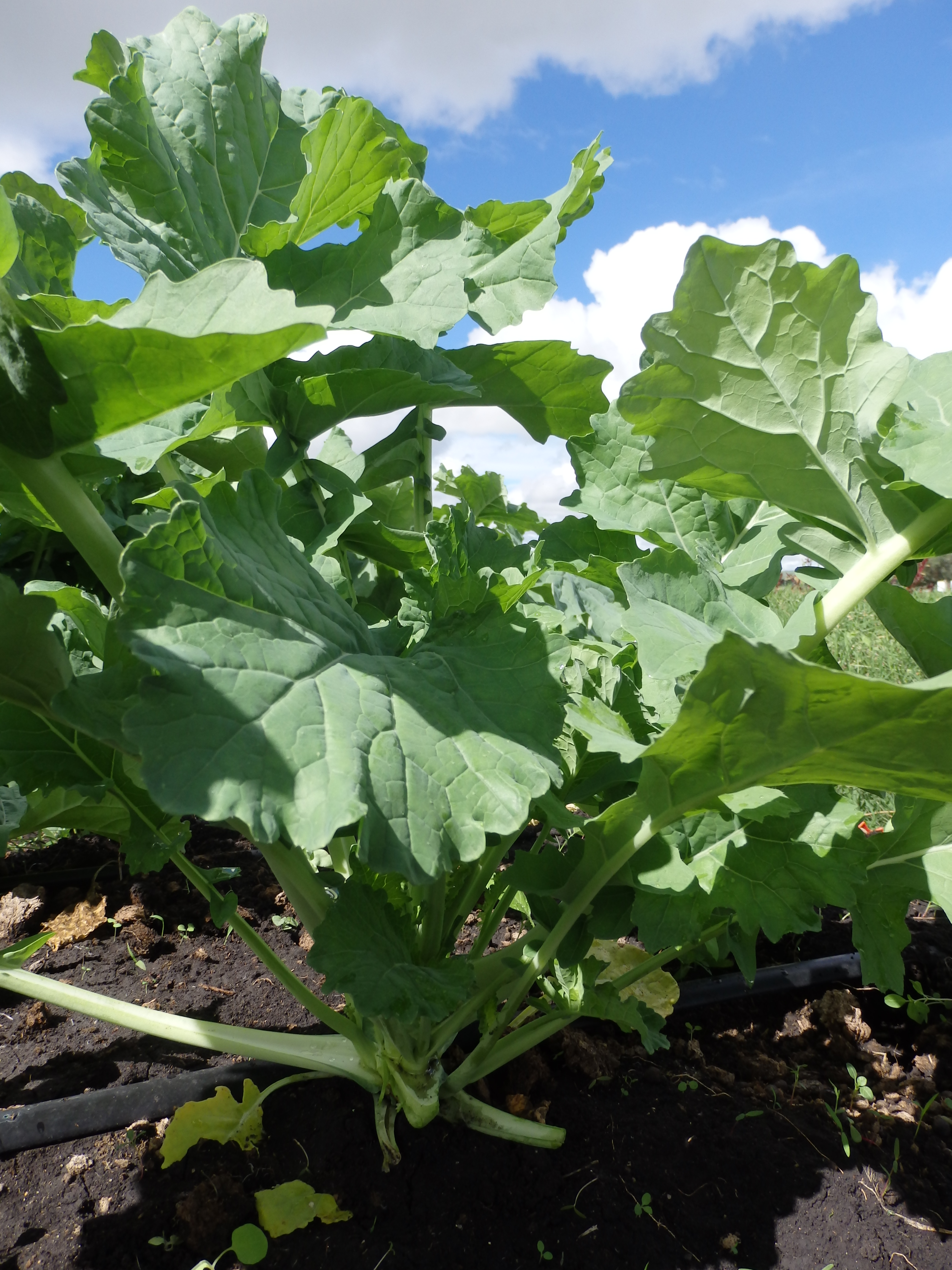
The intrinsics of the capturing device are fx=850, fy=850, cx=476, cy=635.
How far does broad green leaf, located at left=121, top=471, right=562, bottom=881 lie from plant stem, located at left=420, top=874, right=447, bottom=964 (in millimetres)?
295

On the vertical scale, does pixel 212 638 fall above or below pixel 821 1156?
above

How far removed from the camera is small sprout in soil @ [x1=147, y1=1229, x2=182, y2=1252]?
1172 millimetres

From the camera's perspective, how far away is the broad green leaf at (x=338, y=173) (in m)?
1.11

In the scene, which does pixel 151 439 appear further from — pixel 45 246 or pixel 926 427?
pixel 926 427

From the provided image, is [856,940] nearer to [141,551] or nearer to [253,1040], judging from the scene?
[253,1040]

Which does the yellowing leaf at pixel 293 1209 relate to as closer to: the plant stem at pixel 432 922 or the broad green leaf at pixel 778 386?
the plant stem at pixel 432 922

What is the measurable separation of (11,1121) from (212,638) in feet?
3.53

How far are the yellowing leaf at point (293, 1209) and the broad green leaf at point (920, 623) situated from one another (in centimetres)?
109

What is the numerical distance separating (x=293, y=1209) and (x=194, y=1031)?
0.95 ft

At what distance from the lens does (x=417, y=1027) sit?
1258 millimetres

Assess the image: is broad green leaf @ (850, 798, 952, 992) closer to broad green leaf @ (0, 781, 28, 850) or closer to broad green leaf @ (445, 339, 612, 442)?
broad green leaf @ (445, 339, 612, 442)

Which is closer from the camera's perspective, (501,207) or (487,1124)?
(487,1124)

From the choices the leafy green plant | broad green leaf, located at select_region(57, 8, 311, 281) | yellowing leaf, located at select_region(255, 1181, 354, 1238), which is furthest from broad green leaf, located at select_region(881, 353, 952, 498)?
yellowing leaf, located at select_region(255, 1181, 354, 1238)

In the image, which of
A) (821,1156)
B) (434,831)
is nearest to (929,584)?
(821,1156)
